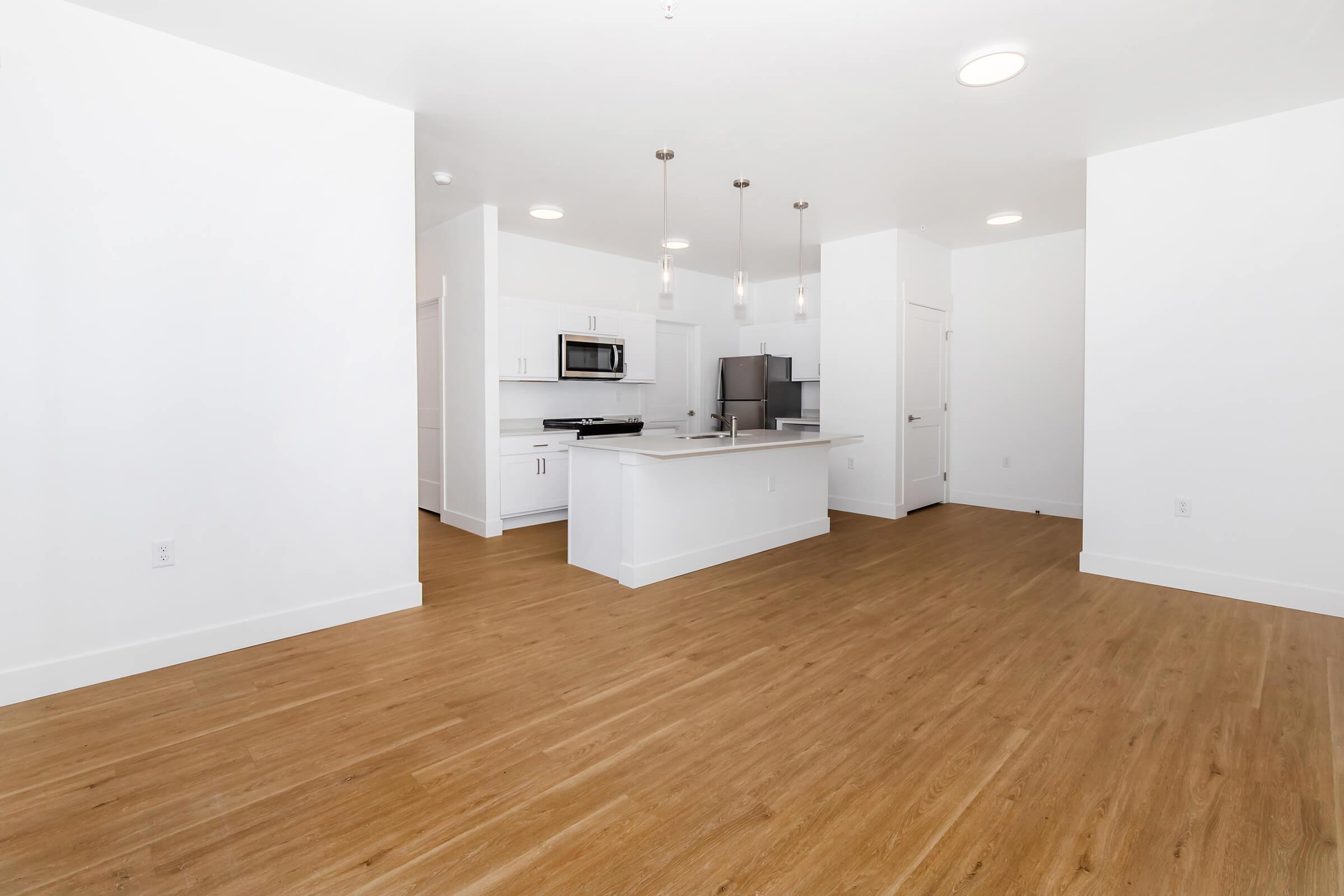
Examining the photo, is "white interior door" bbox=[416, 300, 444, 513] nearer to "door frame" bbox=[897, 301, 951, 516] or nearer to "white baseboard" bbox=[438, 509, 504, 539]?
"white baseboard" bbox=[438, 509, 504, 539]

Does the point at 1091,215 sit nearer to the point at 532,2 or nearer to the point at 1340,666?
the point at 1340,666

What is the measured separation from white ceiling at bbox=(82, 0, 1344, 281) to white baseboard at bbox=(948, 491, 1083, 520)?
9.50 ft

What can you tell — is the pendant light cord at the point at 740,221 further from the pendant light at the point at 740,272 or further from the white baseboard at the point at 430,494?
the white baseboard at the point at 430,494

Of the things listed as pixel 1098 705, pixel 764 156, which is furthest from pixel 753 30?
pixel 1098 705

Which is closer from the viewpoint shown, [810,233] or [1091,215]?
[1091,215]

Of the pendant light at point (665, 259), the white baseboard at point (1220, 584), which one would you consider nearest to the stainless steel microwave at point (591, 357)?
the pendant light at point (665, 259)

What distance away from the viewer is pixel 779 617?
3.33 metres

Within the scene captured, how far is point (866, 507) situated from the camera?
20.1 ft

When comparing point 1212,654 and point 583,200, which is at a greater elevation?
point 583,200

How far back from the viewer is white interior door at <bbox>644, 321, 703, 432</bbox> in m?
7.28

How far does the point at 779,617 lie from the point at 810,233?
3799 millimetres

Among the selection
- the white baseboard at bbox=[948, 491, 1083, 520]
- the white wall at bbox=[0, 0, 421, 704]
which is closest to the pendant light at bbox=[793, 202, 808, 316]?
the white wall at bbox=[0, 0, 421, 704]

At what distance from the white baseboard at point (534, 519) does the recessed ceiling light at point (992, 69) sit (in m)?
4.11

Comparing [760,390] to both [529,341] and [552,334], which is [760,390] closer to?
[552,334]
